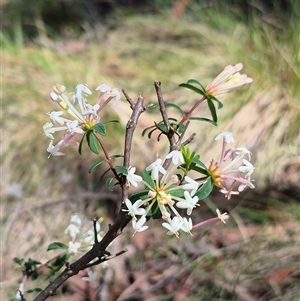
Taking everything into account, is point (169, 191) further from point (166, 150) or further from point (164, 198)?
point (166, 150)

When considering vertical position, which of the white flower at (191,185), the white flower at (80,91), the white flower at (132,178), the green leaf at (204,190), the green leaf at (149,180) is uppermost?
the white flower at (80,91)

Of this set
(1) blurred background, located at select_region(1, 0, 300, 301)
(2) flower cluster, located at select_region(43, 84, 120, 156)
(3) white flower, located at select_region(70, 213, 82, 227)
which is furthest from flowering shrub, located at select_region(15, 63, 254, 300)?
(1) blurred background, located at select_region(1, 0, 300, 301)

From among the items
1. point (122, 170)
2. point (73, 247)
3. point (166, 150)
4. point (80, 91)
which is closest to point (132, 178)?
point (122, 170)

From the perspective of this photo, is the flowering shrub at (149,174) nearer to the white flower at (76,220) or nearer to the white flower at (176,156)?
the white flower at (176,156)

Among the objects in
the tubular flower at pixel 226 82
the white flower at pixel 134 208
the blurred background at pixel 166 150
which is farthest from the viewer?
the blurred background at pixel 166 150

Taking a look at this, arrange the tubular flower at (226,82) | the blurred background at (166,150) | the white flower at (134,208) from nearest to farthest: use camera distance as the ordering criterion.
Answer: the white flower at (134,208), the tubular flower at (226,82), the blurred background at (166,150)

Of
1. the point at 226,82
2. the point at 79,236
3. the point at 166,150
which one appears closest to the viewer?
the point at 226,82

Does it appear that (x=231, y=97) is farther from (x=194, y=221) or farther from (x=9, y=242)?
(x=9, y=242)

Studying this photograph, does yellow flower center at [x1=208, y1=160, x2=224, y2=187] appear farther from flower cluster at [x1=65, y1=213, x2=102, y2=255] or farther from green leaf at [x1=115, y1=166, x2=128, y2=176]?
flower cluster at [x1=65, y1=213, x2=102, y2=255]

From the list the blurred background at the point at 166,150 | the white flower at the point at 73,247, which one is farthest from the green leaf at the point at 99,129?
the blurred background at the point at 166,150
